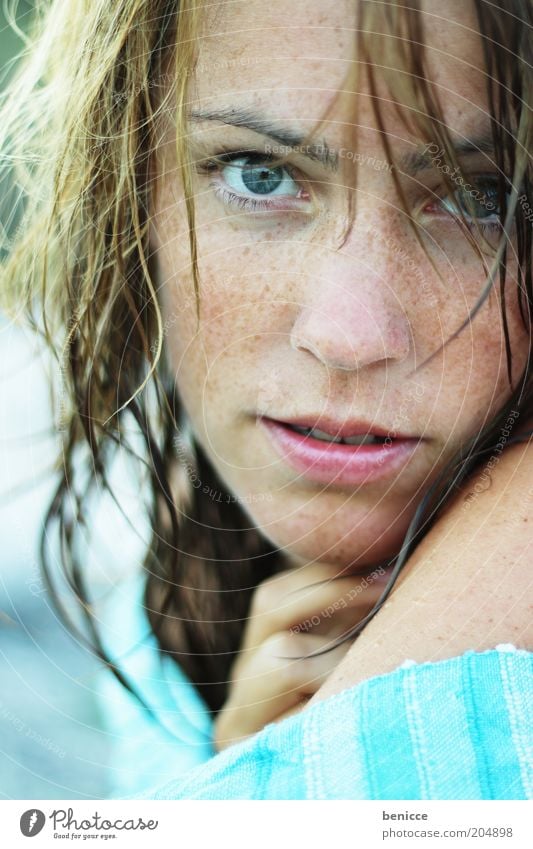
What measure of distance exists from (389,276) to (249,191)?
0.33 feet

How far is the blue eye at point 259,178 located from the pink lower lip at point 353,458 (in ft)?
0.48

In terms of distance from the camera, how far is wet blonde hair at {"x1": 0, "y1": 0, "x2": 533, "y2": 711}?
0.53m

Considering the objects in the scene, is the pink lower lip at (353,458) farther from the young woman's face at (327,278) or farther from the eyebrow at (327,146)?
the eyebrow at (327,146)

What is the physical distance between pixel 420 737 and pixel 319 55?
371 mm

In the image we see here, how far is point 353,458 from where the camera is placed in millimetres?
589

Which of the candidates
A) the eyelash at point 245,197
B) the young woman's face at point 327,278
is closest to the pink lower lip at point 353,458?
the young woman's face at point 327,278

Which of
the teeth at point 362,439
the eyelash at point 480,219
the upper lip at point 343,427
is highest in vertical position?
the eyelash at point 480,219

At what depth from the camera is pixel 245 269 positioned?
0.56 m

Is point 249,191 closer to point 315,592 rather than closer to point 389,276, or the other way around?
point 389,276

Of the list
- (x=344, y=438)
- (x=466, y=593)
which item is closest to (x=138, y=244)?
(x=344, y=438)

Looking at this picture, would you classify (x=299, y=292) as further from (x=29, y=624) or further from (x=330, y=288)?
(x=29, y=624)

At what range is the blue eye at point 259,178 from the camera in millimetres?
550

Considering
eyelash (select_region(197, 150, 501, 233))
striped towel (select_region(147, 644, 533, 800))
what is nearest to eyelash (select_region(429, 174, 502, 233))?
eyelash (select_region(197, 150, 501, 233))
